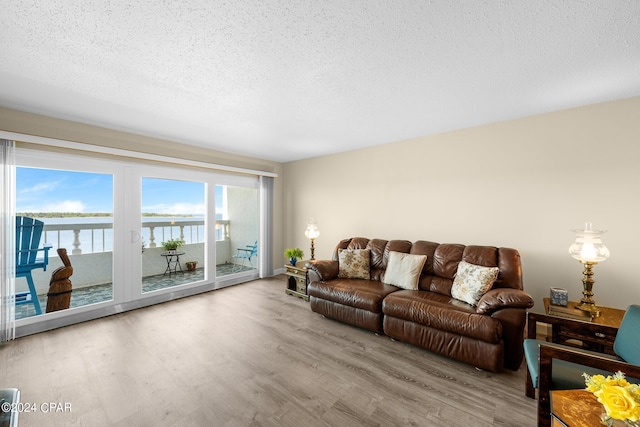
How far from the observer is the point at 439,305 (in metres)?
2.53

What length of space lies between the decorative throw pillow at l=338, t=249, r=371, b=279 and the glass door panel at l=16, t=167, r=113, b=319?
10.7 feet

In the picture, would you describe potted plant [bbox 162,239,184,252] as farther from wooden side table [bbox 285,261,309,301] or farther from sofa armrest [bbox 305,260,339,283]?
sofa armrest [bbox 305,260,339,283]

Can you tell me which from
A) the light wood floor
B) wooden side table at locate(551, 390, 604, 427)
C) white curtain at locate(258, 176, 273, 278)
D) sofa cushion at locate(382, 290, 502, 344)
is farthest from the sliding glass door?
wooden side table at locate(551, 390, 604, 427)

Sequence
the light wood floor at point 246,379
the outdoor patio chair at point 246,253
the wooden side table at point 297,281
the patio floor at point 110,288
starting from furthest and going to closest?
the outdoor patio chair at point 246,253 → the wooden side table at point 297,281 → the patio floor at point 110,288 → the light wood floor at point 246,379

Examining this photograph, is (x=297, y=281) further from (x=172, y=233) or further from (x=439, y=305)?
(x=172, y=233)

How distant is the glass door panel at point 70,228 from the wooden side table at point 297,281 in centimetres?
257

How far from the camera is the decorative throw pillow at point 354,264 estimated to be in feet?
11.9

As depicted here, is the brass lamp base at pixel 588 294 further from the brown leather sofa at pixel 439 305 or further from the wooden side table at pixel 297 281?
the wooden side table at pixel 297 281

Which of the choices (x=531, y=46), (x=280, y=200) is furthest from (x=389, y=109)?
(x=280, y=200)

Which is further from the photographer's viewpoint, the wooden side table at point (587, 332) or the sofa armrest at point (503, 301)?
the sofa armrest at point (503, 301)

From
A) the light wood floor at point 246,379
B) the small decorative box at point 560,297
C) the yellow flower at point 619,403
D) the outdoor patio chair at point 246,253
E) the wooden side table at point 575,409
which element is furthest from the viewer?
the outdoor patio chair at point 246,253

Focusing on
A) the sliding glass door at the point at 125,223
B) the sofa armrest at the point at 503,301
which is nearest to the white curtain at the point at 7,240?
the sliding glass door at the point at 125,223

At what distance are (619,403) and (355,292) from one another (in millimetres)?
2191

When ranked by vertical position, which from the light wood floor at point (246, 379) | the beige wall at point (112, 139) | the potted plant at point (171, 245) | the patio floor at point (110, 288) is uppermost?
the beige wall at point (112, 139)
